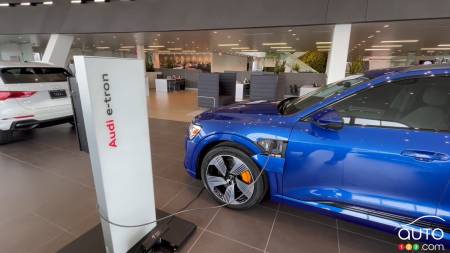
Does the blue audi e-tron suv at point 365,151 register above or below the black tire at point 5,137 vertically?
above

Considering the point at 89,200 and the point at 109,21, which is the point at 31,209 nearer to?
the point at 89,200

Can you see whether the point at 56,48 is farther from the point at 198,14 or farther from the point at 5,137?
the point at 5,137

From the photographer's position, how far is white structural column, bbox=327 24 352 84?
591cm

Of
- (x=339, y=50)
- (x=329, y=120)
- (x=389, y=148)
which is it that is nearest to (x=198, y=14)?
(x=339, y=50)

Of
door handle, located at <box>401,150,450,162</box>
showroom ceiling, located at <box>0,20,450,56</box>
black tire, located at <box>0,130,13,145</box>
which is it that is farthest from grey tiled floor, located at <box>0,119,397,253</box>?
showroom ceiling, located at <box>0,20,450,56</box>

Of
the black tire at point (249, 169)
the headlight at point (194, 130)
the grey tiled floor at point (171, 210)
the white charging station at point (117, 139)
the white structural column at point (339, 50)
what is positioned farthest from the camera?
the white structural column at point (339, 50)

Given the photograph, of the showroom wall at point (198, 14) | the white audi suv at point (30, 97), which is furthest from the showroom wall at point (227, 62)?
the white audi suv at point (30, 97)

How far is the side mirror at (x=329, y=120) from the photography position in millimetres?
1416

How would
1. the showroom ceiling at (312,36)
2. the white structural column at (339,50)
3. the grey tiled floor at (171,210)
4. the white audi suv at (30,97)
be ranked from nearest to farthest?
the grey tiled floor at (171,210) → the white audi suv at (30,97) → the white structural column at (339,50) → the showroom ceiling at (312,36)

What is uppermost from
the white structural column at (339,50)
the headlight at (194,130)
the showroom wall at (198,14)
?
the showroom wall at (198,14)

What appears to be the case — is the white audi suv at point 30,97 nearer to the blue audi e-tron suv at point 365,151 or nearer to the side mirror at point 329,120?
the blue audi e-tron suv at point 365,151

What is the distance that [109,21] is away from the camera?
831cm

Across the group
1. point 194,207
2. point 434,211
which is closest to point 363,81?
point 434,211

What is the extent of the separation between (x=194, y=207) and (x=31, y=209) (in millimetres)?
1460
